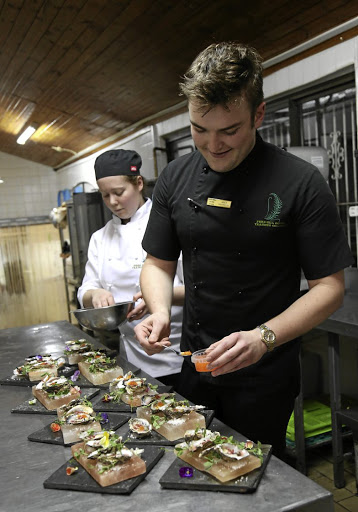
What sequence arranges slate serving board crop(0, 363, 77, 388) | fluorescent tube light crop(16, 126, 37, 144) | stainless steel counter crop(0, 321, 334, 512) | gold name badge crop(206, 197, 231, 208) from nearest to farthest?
stainless steel counter crop(0, 321, 334, 512)
gold name badge crop(206, 197, 231, 208)
slate serving board crop(0, 363, 77, 388)
fluorescent tube light crop(16, 126, 37, 144)

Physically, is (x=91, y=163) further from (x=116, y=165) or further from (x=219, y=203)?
(x=219, y=203)

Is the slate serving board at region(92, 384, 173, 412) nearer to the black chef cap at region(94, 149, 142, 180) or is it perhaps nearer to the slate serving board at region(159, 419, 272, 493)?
the slate serving board at region(159, 419, 272, 493)

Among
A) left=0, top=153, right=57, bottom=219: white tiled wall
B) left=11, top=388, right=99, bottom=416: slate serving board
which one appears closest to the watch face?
left=11, top=388, right=99, bottom=416: slate serving board

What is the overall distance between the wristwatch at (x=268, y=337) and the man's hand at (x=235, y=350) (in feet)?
0.03

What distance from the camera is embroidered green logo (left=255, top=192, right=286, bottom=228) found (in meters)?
1.35

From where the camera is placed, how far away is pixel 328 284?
1.34 m

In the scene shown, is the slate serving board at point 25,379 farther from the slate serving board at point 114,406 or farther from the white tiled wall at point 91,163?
the white tiled wall at point 91,163

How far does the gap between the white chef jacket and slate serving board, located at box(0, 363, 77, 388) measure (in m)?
0.37

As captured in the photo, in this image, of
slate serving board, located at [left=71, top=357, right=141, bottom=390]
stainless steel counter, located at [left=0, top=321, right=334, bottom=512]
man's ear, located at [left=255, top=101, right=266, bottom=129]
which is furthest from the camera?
slate serving board, located at [left=71, top=357, right=141, bottom=390]

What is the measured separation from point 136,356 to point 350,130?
6.30ft

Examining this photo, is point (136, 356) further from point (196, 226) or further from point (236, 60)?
point (236, 60)

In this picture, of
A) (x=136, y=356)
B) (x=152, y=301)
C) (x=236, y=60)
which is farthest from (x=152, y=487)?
(x=136, y=356)

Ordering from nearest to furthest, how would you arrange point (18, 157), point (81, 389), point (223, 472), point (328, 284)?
1. point (223, 472)
2. point (328, 284)
3. point (81, 389)
4. point (18, 157)

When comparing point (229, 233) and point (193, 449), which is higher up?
point (229, 233)
